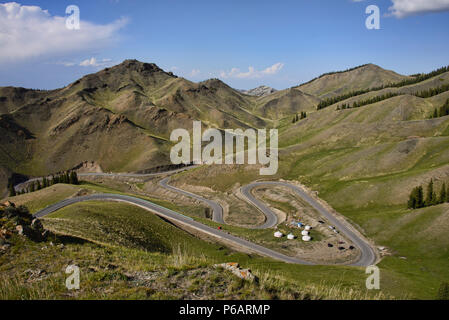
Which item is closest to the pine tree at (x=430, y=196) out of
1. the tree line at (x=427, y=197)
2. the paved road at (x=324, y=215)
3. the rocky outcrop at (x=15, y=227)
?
the tree line at (x=427, y=197)

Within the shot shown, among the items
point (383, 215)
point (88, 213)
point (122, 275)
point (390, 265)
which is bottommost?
point (390, 265)

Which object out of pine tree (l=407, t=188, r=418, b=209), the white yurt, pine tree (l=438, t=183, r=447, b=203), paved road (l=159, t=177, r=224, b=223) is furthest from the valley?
pine tree (l=438, t=183, r=447, b=203)

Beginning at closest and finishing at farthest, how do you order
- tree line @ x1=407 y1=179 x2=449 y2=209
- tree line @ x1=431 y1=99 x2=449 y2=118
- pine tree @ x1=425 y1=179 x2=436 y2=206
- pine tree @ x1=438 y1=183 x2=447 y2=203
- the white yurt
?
pine tree @ x1=438 y1=183 x2=447 y2=203, tree line @ x1=407 y1=179 x2=449 y2=209, the white yurt, pine tree @ x1=425 y1=179 x2=436 y2=206, tree line @ x1=431 y1=99 x2=449 y2=118

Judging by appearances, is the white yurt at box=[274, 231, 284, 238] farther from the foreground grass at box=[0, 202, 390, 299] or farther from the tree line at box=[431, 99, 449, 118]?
the tree line at box=[431, 99, 449, 118]

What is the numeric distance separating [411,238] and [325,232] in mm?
19992

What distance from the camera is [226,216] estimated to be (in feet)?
322

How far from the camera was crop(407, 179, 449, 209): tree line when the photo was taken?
75.1 metres

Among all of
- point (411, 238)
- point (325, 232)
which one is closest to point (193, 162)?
point (325, 232)

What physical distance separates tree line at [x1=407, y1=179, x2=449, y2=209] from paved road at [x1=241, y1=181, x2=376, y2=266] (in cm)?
1999

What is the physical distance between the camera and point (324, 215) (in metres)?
88.7

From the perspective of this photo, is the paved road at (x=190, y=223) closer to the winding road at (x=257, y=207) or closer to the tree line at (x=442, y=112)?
the winding road at (x=257, y=207)

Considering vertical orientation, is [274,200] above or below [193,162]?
below

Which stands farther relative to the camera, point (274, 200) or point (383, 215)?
point (274, 200)
